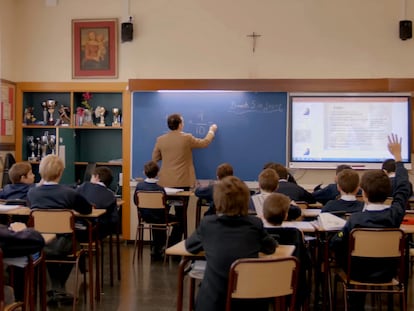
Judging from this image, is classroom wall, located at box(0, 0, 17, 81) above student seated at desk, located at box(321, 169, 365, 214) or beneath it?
above

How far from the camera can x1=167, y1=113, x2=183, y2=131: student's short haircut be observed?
6547mm

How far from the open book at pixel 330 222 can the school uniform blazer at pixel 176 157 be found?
9.22 ft

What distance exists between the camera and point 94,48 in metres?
7.23

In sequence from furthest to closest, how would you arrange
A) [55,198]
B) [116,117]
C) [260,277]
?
[116,117]
[55,198]
[260,277]

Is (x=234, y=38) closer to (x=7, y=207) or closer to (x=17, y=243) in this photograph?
(x=7, y=207)

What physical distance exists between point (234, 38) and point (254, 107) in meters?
0.93

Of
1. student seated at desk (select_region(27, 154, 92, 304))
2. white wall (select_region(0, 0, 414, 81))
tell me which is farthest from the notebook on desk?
white wall (select_region(0, 0, 414, 81))

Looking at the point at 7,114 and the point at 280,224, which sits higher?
the point at 7,114

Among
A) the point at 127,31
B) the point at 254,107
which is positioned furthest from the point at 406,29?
the point at 127,31

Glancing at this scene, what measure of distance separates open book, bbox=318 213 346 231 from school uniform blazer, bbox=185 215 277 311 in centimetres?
97

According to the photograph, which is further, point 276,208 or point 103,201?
point 103,201

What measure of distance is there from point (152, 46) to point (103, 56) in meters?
0.67

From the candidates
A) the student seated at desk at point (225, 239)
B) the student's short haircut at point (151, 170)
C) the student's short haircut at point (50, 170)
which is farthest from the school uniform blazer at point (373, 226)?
the student's short haircut at point (151, 170)

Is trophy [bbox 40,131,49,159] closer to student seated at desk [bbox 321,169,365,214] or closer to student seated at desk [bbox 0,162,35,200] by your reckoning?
student seated at desk [bbox 0,162,35,200]
